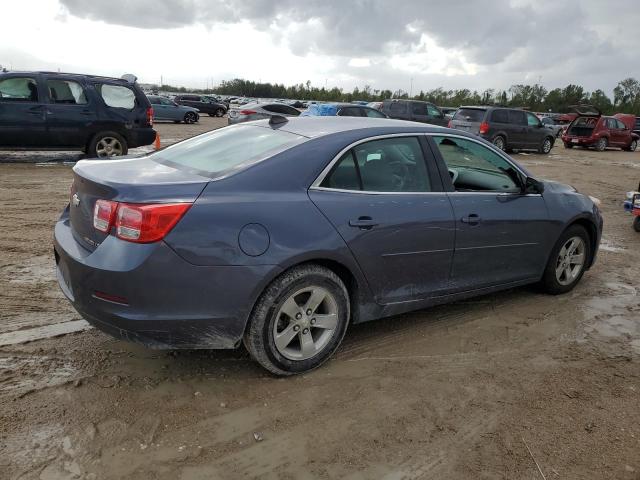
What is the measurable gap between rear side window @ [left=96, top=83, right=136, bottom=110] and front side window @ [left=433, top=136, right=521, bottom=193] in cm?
887

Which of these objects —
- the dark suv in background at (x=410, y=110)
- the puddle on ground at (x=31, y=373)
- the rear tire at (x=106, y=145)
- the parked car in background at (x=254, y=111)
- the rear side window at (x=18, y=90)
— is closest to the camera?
the puddle on ground at (x=31, y=373)

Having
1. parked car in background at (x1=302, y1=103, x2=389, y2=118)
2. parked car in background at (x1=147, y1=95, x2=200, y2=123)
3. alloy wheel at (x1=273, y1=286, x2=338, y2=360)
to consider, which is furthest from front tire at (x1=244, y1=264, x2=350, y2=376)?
parked car in background at (x1=147, y1=95, x2=200, y2=123)

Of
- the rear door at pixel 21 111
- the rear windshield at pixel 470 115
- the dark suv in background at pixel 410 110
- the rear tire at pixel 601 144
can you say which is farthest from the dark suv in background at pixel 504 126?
Result: the rear door at pixel 21 111

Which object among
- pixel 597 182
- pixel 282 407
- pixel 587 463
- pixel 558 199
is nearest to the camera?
pixel 587 463

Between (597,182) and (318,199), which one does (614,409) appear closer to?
(318,199)

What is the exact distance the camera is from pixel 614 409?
10.9ft

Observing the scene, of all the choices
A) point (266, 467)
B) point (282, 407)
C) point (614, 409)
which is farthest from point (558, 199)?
point (266, 467)

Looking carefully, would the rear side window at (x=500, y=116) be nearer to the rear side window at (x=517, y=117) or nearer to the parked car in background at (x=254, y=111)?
the rear side window at (x=517, y=117)

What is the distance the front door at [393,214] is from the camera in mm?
3494

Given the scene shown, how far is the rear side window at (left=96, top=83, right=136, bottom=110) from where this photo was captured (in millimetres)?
11234

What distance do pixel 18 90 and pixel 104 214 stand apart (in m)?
9.13

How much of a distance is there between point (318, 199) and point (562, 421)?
191 centimetres

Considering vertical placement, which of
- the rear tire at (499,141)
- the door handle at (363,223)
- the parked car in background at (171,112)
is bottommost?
the parked car in background at (171,112)

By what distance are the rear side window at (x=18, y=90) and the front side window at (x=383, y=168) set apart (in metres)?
9.23
